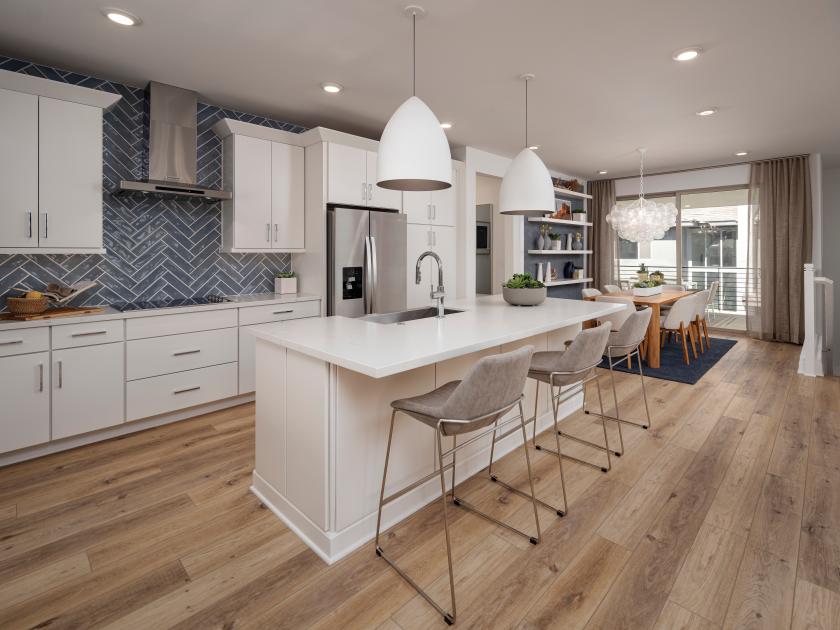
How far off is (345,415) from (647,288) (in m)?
5.03

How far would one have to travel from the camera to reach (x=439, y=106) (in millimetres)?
3980

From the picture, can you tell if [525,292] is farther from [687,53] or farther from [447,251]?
[447,251]

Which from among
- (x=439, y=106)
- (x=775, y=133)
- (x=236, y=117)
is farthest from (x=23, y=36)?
(x=775, y=133)

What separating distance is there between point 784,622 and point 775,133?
5.25 meters

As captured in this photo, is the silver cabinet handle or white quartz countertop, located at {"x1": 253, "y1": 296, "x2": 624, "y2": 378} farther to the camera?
the silver cabinet handle

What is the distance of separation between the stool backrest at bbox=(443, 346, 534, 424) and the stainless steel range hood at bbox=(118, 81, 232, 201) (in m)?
2.86

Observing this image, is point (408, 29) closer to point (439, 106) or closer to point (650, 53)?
point (439, 106)

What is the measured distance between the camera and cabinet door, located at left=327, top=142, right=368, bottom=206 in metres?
3.99

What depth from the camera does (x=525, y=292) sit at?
3.13 m

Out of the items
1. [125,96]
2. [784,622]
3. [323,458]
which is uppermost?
[125,96]

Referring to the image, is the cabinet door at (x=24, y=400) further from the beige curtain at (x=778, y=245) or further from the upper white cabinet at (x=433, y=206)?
the beige curtain at (x=778, y=245)

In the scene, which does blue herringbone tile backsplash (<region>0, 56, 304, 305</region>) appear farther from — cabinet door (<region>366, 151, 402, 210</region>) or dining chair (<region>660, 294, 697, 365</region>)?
dining chair (<region>660, 294, 697, 365</region>)

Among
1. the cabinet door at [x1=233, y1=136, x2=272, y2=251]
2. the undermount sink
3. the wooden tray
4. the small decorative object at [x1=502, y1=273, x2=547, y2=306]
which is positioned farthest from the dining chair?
the wooden tray

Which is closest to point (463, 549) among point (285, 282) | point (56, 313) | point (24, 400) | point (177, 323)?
point (177, 323)
